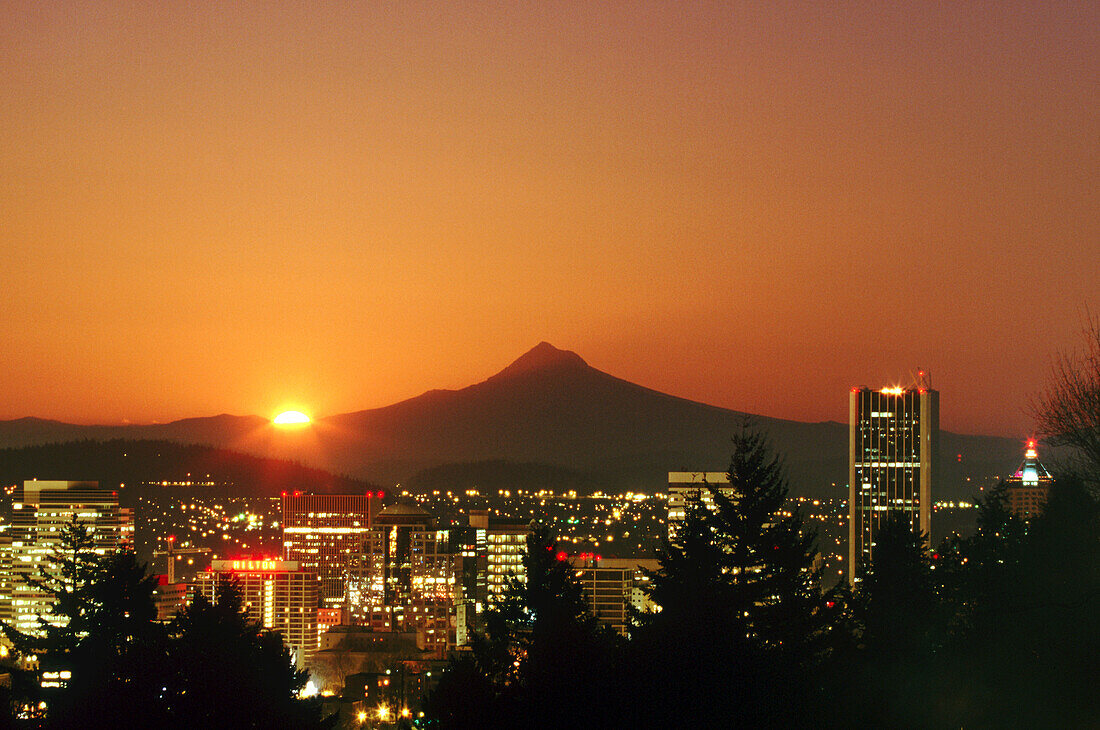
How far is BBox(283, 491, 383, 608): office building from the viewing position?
121438 mm

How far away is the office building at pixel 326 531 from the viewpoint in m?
121

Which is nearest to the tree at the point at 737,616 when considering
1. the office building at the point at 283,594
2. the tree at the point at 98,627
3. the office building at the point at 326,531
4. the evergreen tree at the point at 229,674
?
the evergreen tree at the point at 229,674

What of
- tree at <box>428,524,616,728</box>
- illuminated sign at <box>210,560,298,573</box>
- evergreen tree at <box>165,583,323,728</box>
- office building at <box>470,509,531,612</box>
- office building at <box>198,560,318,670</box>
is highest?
tree at <box>428,524,616,728</box>

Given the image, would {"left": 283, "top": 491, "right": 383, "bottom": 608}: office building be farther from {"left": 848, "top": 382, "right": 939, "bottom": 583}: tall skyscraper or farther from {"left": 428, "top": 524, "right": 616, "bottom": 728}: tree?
{"left": 428, "top": 524, "right": 616, "bottom": 728}: tree

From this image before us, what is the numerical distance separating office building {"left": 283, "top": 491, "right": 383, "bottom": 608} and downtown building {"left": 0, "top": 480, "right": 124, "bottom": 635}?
17.8m

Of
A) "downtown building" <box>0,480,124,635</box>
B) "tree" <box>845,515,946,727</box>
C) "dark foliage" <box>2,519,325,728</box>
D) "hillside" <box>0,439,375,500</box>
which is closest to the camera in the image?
"dark foliage" <box>2,519,325,728</box>

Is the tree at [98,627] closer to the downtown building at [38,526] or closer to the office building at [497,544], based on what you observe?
the downtown building at [38,526]

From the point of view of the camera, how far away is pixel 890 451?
374ft

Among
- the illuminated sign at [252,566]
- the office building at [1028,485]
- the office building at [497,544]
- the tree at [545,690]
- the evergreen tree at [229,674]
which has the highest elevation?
the office building at [1028,485]

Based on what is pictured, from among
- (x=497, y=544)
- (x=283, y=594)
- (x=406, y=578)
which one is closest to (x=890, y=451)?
(x=497, y=544)

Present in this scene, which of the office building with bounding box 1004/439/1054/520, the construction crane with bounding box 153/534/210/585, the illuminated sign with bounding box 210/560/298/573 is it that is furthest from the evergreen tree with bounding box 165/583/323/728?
the construction crane with bounding box 153/534/210/585

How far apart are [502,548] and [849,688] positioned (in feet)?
323

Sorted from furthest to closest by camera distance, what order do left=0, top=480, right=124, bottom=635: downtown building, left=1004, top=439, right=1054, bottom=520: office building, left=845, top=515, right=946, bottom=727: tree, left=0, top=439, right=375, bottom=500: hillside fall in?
left=0, top=439, right=375, bottom=500: hillside
left=0, top=480, right=124, bottom=635: downtown building
left=1004, top=439, right=1054, bottom=520: office building
left=845, top=515, right=946, bottom=727: tree

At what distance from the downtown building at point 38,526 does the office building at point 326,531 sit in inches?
701
